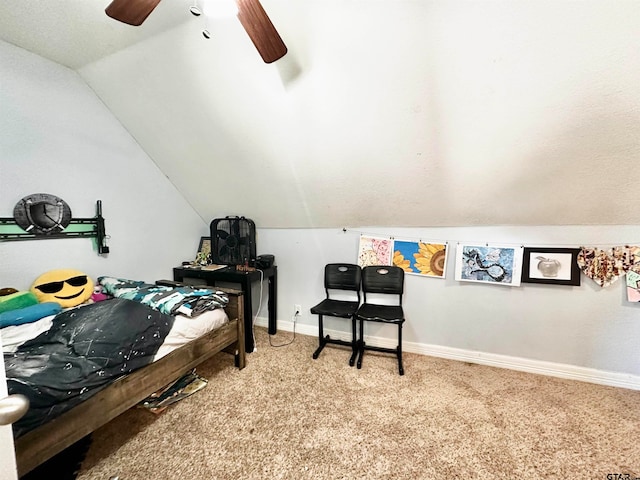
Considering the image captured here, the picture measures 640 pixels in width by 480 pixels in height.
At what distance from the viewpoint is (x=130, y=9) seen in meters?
1.21

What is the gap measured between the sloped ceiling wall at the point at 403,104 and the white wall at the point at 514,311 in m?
0.14

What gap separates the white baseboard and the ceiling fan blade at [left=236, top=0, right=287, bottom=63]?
2.46 m

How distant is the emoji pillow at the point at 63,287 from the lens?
201 cm

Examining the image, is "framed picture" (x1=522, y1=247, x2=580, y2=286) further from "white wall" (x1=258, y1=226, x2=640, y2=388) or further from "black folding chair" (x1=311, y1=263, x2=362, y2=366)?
"black folding chair" (x1=311, y1=263, x2=362, y2=366)

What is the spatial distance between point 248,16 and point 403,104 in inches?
38.7

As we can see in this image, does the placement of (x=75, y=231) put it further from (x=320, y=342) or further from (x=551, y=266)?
(x=551, y=266)

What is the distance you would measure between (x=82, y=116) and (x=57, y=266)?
3.96 ft

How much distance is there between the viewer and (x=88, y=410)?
1370 millimetres

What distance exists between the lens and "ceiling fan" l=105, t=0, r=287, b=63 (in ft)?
3.81

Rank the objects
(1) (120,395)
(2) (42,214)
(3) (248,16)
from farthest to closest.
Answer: (2) (42,214) < (1) (120,395) < (3) (248,16)

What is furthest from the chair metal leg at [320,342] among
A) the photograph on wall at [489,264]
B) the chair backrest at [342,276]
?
the photograph on wall at [489,264]

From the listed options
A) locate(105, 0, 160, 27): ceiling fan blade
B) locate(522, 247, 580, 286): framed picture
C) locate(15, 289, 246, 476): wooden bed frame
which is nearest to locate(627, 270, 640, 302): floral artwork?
locate(522, 247, 580, 286): framed picture

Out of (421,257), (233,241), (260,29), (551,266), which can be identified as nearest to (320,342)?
(421,257)

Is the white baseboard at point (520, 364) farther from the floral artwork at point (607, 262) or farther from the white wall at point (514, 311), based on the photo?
the floral artwork at point (607, 262)
